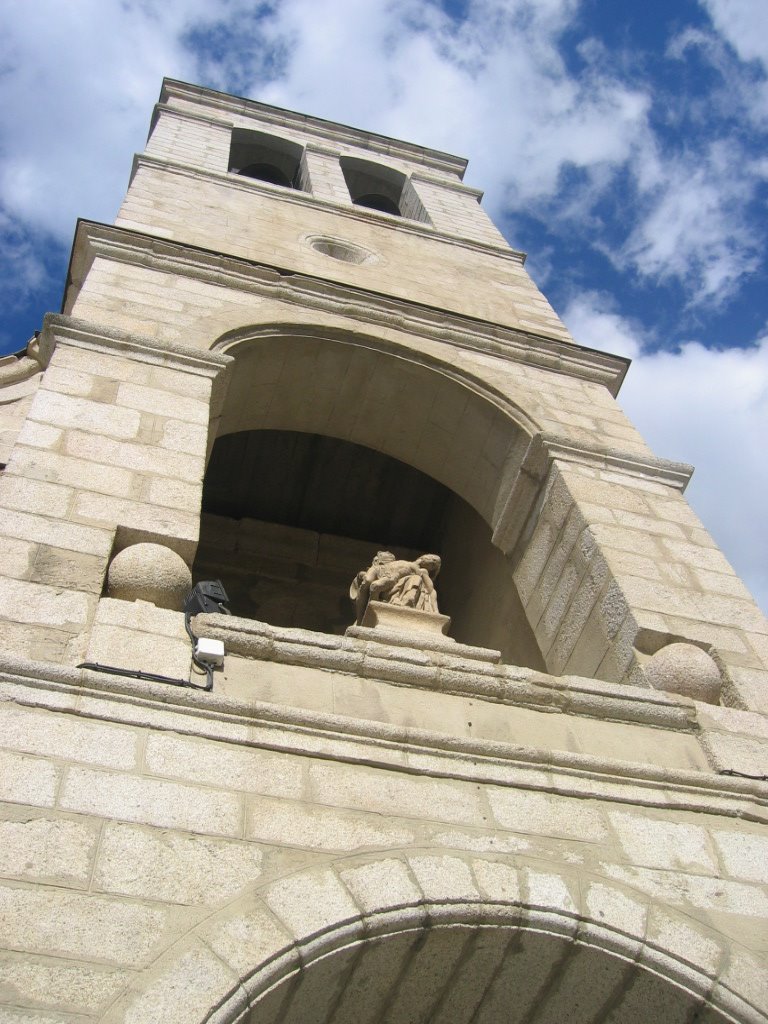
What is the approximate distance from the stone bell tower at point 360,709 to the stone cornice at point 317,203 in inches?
125

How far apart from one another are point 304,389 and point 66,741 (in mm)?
4968

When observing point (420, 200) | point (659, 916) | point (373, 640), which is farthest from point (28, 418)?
point (420, 200)

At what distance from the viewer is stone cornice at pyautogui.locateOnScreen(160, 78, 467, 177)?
1591 cm

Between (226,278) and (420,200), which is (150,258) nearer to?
(226,278)

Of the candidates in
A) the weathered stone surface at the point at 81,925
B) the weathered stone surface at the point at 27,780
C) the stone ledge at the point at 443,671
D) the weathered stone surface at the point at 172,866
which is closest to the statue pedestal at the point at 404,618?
the stone ledge at the point at 443,671

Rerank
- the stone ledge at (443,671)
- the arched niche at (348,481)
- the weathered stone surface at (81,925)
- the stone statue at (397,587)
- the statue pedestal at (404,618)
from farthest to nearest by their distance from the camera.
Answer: the arched niche at (348,481) → the stone statue at (397,587) → the statue pedestal at (404,618) → the stone ledge at (443,671) → the weathered stone surface at (81,925)

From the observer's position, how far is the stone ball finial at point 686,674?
208 inches

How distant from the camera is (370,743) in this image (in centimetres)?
414

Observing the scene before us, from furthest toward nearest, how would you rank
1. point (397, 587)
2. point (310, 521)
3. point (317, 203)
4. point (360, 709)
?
point (317, 203) → point (310, 521) → point (397, 587) → point (360, 709)

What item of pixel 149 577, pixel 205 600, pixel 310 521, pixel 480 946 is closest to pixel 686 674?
pixel 480 946

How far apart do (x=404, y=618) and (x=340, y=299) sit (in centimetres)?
346

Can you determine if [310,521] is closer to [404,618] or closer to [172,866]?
[404,618]

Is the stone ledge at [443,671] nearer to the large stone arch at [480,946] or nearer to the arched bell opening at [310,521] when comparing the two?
the large stone arch at [480,946]

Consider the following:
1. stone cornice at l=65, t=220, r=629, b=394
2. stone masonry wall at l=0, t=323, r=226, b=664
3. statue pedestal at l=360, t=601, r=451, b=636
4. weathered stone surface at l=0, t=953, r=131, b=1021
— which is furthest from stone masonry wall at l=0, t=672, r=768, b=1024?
stone cornice at l=65, t=220, r=629, b=394
